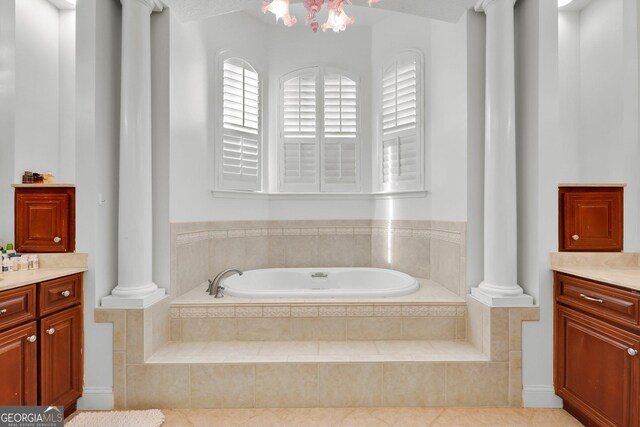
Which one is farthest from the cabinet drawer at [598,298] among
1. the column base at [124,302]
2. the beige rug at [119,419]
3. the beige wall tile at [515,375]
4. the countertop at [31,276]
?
the countertop at [31,276]

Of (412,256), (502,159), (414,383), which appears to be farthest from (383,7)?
(414,383)

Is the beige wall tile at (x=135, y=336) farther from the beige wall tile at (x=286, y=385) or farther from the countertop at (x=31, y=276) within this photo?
the beige wall tile at (x=286, y=385)

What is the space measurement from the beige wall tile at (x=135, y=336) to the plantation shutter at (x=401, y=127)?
2584 millimetres

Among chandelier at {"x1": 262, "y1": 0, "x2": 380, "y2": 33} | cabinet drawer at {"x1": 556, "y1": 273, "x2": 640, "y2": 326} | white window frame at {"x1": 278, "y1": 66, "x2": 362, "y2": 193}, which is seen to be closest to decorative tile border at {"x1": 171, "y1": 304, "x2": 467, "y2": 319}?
cabinet drawer at {"x1": 556, "y1": 273, "x2": 640, "y2": 326}

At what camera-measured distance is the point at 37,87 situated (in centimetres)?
262

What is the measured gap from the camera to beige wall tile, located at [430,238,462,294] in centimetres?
286

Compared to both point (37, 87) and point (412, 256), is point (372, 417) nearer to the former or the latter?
Result: point (412, 256)

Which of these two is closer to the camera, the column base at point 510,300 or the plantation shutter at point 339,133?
the column base at point 510,300

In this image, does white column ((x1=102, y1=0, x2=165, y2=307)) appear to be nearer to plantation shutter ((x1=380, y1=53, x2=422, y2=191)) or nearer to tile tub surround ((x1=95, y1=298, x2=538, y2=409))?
tile tub surround ((x1=95, y1=298, x2=538, y2=409))

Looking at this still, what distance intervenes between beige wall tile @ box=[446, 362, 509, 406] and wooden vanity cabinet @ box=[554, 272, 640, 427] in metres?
0.33

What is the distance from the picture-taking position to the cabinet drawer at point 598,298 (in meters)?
1.74

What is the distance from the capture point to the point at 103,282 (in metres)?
2.34

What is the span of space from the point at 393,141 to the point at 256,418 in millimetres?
2791
